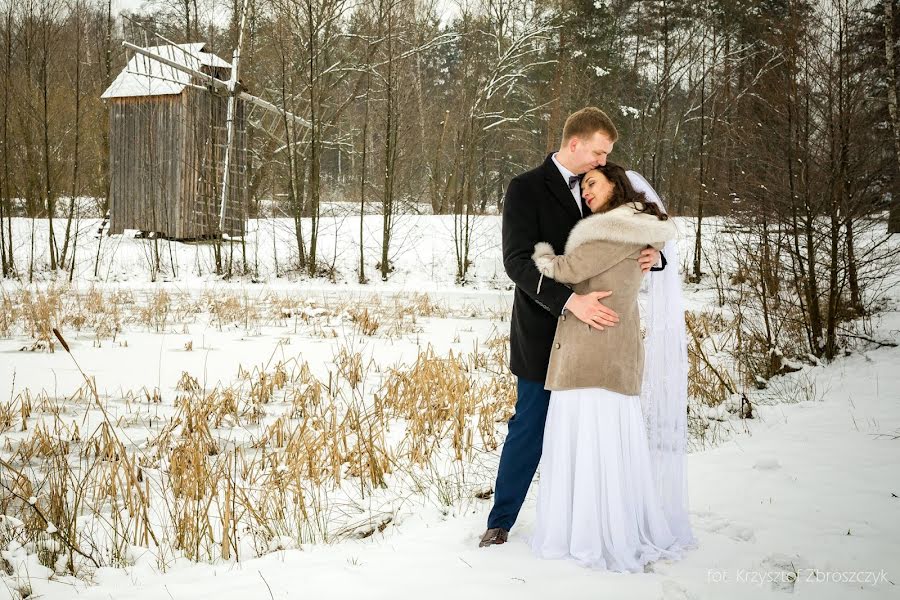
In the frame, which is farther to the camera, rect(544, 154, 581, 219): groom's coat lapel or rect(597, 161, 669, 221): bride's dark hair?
rect(544, 154, 581, 219): groom's coat lapel

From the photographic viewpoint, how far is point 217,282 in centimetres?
1655

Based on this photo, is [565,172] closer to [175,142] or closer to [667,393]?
[667,393]

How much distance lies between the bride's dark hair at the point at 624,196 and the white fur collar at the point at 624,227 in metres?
0.03

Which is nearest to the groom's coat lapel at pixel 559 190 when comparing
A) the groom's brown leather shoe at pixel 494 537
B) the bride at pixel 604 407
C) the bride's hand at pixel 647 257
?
the bride at pixel 604 407

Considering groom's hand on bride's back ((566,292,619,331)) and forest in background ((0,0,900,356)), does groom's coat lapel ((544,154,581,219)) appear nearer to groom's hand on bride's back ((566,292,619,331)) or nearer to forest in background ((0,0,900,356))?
groom's hand on bride's back ((566,292,619,331))

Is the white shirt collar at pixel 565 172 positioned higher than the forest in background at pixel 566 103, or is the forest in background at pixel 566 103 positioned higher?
the forest in background at pixel 566 103

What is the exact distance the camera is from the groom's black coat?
9.05 ft

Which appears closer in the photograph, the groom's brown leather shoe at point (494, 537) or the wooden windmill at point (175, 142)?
the groom's brown leather shoe at point (494, 537)

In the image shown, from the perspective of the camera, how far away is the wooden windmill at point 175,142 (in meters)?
19.0

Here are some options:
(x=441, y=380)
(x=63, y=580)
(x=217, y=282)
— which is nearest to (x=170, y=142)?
(x=217, y=282)

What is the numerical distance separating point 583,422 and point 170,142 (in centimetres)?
1984

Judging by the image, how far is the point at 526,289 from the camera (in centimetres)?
266

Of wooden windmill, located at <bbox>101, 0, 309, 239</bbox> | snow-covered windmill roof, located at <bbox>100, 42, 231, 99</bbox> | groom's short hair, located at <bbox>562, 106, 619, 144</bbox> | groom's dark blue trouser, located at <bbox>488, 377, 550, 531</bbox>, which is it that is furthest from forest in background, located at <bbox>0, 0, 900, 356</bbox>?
groom's dark blue trouser, located at <bbox>488, 377, 550, 531</bbox>

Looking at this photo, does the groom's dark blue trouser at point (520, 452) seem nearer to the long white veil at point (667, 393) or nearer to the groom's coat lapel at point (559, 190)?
the long white veil at point (667, 393)
